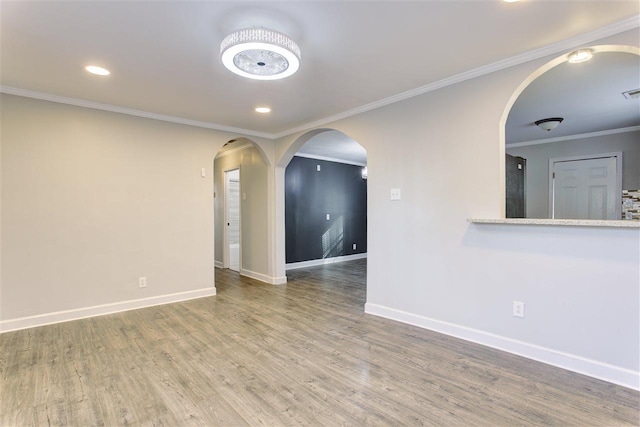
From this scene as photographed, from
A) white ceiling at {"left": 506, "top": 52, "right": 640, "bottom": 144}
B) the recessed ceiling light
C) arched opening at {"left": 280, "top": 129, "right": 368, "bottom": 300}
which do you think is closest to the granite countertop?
white ceiling at {"left": 506, "top": 52, "right": 640, "bottom": 144}

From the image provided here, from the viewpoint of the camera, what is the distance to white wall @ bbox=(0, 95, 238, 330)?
10.7ft

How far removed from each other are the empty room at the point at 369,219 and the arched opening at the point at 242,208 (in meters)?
0.69

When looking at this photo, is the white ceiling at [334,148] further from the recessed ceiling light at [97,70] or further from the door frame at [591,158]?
the door frame at [591,158]

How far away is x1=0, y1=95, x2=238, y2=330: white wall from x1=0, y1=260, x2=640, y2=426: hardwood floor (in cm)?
44

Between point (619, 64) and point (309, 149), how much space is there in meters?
4.56

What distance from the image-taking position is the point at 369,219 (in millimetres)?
3779

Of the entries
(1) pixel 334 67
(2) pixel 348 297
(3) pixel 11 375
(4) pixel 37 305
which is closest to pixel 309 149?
(2) pixel 348 297

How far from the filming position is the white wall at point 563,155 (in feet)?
15.8

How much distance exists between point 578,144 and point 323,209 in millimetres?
4744

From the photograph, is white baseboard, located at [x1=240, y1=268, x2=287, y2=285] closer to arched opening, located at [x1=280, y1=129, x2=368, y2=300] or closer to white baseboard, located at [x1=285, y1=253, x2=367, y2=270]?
arched opening, located at [x1=280, y1=129, x2=368, y2=300]

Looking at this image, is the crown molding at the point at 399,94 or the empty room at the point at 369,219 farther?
the crown molding at the point at 399,94

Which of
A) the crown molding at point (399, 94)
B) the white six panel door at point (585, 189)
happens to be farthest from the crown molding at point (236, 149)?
the white six panel door at point (585, 189)

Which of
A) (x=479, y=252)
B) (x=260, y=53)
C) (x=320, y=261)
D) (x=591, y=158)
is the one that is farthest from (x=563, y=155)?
(x=260, y=53)

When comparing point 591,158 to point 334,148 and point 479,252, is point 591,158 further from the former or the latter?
point 334,148
